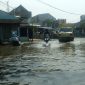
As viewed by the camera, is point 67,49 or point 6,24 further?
point 6,24

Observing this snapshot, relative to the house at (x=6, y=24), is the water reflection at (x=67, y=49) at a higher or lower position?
lower

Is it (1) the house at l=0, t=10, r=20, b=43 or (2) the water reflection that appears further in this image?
(1) the house at l=0, t=10, r=20, b=43

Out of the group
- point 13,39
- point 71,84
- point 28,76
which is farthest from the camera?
point 13,39

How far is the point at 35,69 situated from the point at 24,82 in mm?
→ 3034

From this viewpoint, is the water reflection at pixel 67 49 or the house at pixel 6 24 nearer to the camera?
the water reflection at pixel 67 49

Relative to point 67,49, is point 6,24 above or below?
above

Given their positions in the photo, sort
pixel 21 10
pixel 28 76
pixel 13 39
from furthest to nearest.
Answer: pixel 21 10 → pixel 13 39 → pixel 28 76

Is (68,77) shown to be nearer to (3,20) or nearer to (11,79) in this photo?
(11,79)

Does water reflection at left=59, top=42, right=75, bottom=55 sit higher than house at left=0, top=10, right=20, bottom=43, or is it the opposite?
house at left=0, top=10, right=20, bottom=43

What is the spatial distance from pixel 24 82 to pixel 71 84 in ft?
5.04

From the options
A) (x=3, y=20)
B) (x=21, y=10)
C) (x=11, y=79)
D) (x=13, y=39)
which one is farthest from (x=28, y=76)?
(x=21, y=10)

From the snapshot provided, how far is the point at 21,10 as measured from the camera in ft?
305

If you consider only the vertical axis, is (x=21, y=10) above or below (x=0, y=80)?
above

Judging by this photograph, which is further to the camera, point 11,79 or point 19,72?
point 19,72
